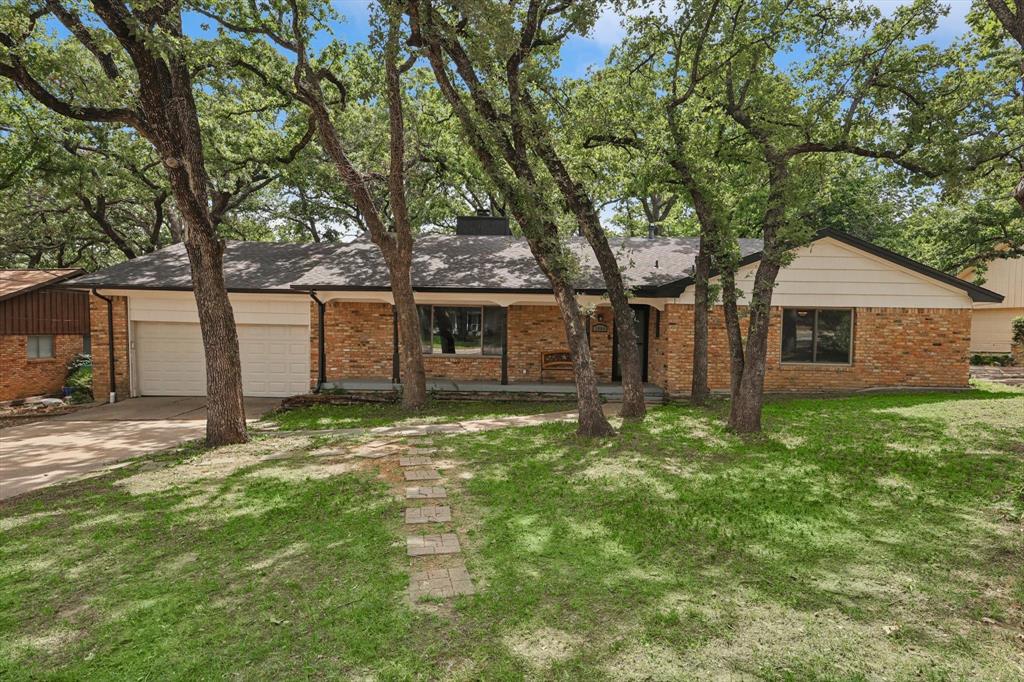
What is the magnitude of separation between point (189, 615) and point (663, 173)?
879 centimetres

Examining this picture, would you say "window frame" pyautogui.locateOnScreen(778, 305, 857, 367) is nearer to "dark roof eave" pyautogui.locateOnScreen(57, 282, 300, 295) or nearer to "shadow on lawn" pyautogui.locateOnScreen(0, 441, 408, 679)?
"shadow on lawn" pyautogui.locateOnScreen(0, 441, 408, 679)

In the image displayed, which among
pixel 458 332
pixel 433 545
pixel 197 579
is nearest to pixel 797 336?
pixel 458 332

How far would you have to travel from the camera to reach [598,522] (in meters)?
5.29

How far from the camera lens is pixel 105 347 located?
13.7m

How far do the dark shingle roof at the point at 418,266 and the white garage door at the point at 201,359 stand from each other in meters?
1.24

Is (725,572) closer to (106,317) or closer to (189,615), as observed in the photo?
(189,615)

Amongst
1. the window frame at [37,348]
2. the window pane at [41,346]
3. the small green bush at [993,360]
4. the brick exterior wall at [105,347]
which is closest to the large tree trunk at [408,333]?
the brick exterior wall at [105,347]

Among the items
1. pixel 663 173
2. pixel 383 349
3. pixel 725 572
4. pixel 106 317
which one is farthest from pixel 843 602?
pixel 106 317

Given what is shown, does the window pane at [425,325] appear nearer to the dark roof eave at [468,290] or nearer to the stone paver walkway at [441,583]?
the dark roof eave at [468,290]

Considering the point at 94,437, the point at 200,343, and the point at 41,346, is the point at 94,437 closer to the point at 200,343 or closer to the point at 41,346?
the point at 200,343

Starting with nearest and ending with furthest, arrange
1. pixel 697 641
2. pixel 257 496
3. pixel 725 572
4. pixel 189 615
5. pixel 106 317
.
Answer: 1. pixel 697 641
2. pixel 189 615
3. pixel 725 572
4. pixel 257 496
5. pixel 106 317

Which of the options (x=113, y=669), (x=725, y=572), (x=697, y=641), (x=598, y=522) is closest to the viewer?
(x=113, y=669)

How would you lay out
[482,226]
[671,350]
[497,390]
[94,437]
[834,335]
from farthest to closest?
[482,226] < [834,335] < [497,390] < [671,350] < [94,437]

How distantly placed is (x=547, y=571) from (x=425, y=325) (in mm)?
10756
